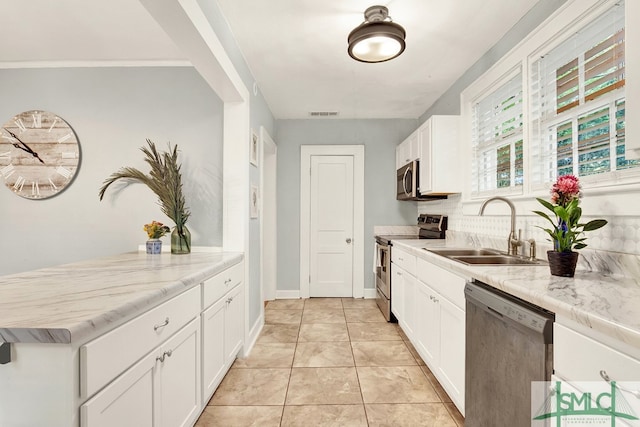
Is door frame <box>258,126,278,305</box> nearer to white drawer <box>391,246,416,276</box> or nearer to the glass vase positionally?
white drawer <box>391,246,416,276</box>

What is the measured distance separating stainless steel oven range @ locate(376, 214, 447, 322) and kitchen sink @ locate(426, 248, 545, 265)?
3.13 feet

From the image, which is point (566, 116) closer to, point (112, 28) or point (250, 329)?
point (250, 329)

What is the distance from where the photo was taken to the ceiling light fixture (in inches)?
81.0

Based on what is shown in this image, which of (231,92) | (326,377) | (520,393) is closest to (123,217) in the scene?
(231,92)

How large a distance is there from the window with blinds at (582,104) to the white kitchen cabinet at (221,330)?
2248 mm

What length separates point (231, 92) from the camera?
8.40 feet

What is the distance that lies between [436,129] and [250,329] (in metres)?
2.65

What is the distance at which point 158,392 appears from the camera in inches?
53.3

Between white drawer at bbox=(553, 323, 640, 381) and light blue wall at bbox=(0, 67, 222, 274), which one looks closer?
white drawer at bbox=(553, 323, 640, 381)

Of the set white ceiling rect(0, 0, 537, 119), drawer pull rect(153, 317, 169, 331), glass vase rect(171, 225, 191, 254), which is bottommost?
drawer pull rect(153, 317, 169, 331)

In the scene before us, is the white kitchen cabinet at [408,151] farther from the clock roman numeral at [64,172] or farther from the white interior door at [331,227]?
the clock roman numeral at [64,172]

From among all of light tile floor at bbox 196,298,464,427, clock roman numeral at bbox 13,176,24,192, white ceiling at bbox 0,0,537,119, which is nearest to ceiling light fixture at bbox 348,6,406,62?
white ceiling at bbox 0,0,537,119

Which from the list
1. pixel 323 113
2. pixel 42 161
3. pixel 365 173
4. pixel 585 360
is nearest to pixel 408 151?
pixel 365 173

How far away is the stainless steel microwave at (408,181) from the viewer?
12.2ft
